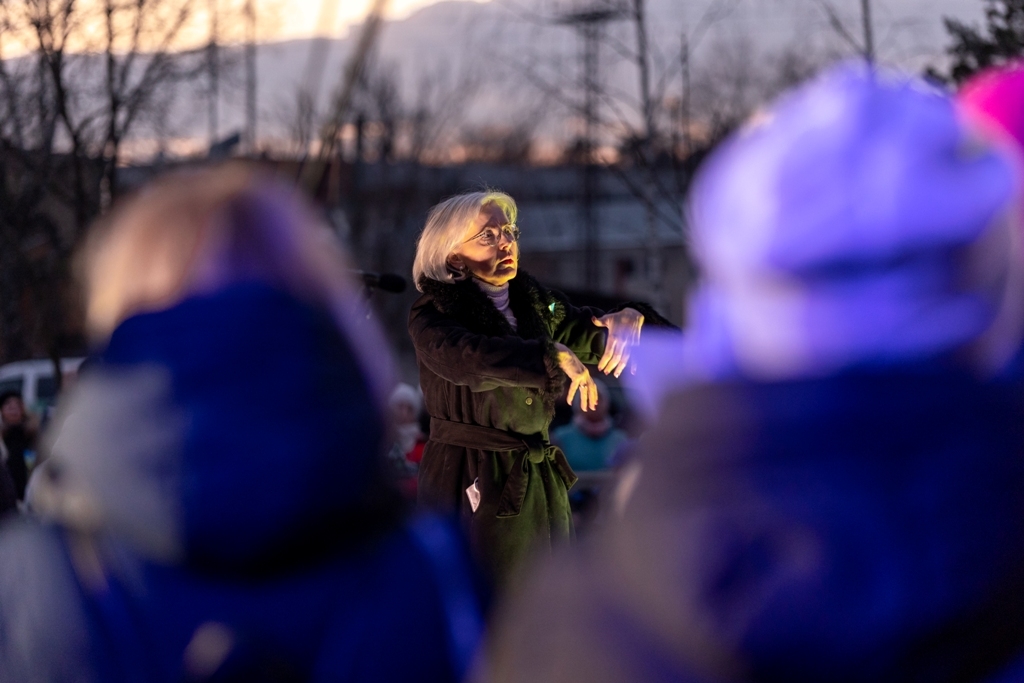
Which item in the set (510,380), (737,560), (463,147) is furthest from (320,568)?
(463,147)

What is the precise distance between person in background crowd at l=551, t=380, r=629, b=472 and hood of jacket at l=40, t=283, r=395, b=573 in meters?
6.54

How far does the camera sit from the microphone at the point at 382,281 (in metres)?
5.27

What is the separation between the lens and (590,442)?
805 cm

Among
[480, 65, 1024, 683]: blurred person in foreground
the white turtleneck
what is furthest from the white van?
[480, 65, 1024, 683]: blurred person in foreground

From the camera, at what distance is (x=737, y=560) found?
3.56ft

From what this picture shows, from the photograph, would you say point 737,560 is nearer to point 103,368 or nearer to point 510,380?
point 103,368

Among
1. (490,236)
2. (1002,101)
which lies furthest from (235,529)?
(490,236)

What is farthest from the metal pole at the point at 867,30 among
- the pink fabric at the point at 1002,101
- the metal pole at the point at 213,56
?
the pink fabric at the point at 1002,101

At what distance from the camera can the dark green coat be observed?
152 inches

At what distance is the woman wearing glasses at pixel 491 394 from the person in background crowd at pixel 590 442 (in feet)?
12.6

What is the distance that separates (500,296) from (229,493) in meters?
2.72

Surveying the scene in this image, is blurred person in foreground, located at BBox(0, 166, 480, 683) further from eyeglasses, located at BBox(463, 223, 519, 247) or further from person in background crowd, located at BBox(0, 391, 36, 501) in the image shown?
person in background crowd, located at BBox(0, 391, 36, 501)

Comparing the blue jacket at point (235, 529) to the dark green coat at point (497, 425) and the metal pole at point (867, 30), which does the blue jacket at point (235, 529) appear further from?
the metal pole at point (867, 30)

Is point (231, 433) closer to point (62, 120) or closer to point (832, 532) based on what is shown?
point (832, 532)
